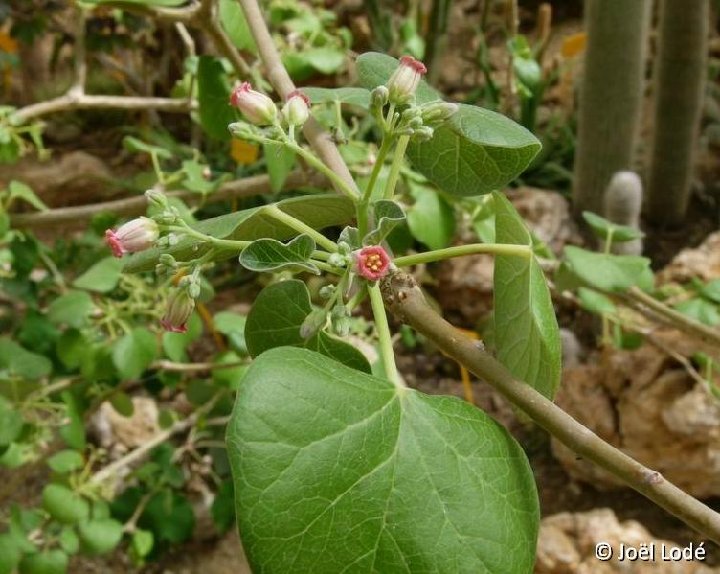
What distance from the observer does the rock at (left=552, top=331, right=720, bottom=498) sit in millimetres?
965

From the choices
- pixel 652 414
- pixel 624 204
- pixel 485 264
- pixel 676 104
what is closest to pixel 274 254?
pixel 652 414

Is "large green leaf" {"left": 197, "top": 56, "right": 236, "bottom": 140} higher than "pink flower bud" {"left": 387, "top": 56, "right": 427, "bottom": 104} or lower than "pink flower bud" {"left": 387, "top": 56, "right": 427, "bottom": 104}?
lower

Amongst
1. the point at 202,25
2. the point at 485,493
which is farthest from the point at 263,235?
the point at 202,25

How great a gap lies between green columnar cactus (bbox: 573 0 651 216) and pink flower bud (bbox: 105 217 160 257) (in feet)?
3.85

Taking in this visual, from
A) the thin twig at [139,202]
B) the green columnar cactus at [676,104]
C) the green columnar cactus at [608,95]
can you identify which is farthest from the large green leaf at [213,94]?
the green columnar cactus at [676,104]

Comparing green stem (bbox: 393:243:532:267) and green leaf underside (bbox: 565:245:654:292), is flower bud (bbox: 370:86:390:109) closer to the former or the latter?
green stem (bbox: 393:243:532:267)

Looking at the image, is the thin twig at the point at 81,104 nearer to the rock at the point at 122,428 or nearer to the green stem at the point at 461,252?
the rock at the point at 122,428

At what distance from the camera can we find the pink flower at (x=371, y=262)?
36cm

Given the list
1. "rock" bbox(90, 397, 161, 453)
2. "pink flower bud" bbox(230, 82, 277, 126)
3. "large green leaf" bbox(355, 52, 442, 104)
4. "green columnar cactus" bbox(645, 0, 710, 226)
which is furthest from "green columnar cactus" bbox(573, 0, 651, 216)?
"pink flower bud" bbox(230, 82, 277, 126)

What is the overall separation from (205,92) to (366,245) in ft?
1.78

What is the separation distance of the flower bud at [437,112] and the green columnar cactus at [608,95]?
1082mm

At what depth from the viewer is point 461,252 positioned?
15.5 inches

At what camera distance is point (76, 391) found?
3.19 feet

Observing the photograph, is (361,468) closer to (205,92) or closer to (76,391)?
(205,92)
